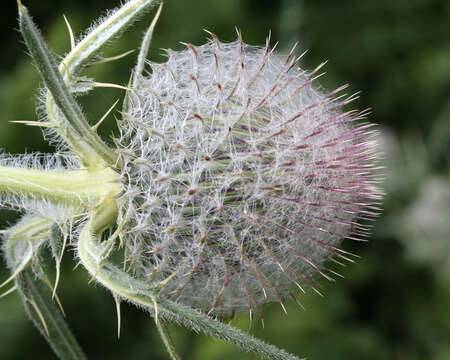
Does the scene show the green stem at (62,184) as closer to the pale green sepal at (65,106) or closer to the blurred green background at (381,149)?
the pale green sepal at (65,106)

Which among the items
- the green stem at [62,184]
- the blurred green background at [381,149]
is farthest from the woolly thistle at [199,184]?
the blurred green background at [381,149]

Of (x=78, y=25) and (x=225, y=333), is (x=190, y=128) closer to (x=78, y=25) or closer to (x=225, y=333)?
(x=225, y=333)

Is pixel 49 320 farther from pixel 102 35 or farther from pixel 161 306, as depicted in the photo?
pixel 102 35

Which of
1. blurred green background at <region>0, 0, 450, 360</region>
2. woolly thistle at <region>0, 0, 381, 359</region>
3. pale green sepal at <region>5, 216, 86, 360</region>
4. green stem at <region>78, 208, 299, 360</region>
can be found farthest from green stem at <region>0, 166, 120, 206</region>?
blurred green background at <region>0, 0, 450, 360</region>

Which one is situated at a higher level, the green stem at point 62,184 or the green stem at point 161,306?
the green stem at point 62,184

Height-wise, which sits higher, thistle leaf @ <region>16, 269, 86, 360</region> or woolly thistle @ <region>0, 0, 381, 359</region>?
woolly thistle @ <region>0, 0, 381, 359</region>

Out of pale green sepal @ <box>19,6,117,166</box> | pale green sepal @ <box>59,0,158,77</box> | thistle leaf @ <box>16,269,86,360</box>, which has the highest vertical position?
pale green sepal @ <box>59,0,158,77</box>

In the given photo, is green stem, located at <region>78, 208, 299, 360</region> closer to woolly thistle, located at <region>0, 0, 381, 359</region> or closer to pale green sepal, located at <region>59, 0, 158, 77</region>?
woolly thistle, located at <region>0, 0, 381, 359</region>

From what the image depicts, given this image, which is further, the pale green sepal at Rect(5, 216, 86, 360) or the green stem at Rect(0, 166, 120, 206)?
the pale green sepal at Rect(5, 216, 86, 360)
